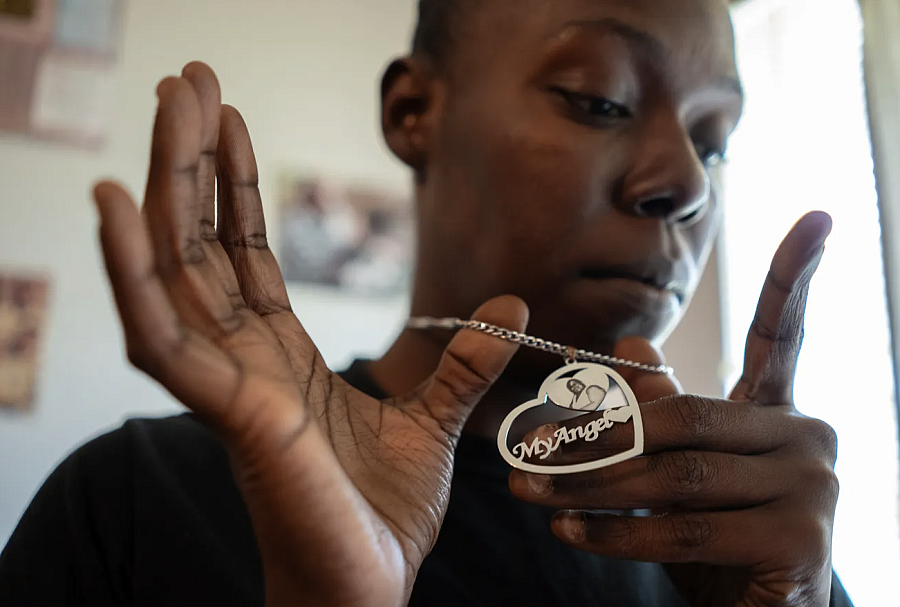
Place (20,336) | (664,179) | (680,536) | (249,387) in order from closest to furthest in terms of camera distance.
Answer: (249,387)
(680,536)
(664,179)
(20,336)

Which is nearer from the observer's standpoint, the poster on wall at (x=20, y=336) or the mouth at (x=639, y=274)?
the mouth at (x=639, y=274)

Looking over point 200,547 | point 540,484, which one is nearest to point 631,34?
point 540,484

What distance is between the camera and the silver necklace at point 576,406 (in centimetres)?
47

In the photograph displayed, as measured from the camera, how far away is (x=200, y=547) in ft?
2.01

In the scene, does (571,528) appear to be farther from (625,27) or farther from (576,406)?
(625,27)

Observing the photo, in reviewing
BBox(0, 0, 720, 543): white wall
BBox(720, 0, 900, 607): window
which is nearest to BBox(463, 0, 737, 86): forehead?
→ BBox(720, 0, 900, 607): window

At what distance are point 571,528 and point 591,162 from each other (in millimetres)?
344

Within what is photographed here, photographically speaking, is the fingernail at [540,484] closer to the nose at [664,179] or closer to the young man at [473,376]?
the young man at [473,376]

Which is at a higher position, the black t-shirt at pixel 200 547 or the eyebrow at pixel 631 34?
the eyebrow at pixel 631 34

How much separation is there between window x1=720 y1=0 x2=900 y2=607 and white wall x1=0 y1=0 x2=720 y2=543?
0.71 ft

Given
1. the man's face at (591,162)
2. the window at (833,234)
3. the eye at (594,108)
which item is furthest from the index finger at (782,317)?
the window at (833,234)

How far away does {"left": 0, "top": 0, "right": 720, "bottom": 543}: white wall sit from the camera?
134 centimetres

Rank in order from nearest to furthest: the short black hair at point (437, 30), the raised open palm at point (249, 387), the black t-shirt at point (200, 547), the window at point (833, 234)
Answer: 1. the raised open palm at point (249, 387)
2. the black t-shirt at point (200, 547)
3. the short black hair at point (437, 30)
4. the window at point (833, 234)

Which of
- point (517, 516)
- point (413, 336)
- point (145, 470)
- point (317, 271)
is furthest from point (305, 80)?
point (517, 516)
